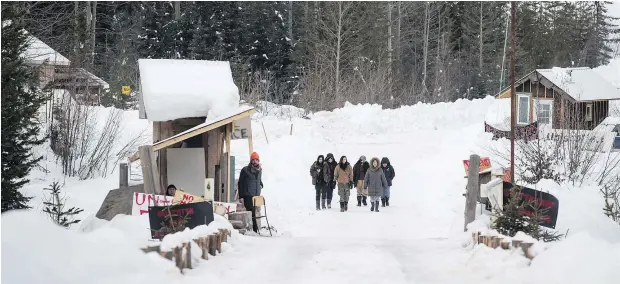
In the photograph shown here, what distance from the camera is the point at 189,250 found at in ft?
28.3

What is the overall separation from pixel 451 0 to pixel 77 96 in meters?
43.5

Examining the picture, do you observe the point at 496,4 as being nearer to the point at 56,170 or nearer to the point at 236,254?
the point at 56,170

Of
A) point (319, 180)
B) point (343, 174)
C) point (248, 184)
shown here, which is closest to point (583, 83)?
point (343, 174)

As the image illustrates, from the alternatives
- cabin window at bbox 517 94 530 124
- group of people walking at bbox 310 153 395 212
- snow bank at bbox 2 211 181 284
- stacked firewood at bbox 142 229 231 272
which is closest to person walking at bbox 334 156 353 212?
group of people walking at bbox 310 153 395 212

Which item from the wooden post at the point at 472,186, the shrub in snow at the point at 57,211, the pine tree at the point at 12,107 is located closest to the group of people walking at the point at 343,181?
the wooden post at the point at 472,186

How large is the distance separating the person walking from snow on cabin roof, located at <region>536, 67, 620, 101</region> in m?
19.9

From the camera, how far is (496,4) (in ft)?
201

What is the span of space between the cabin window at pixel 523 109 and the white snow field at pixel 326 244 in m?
11.5

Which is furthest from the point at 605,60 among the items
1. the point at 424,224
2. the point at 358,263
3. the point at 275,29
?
the point at 358,263

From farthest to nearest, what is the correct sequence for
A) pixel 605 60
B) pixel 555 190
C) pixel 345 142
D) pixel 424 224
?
pixel 605 60, pixel 345 142, pixel 424 224, pixel 555 190

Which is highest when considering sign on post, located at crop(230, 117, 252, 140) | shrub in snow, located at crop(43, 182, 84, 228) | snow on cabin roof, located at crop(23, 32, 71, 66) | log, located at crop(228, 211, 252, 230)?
snow on cabin roof, located at crop(23, 32, 71, 66)

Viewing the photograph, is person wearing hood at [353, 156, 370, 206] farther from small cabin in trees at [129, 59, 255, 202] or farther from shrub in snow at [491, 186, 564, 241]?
shrub in snow at [491, 186, 564, 241]

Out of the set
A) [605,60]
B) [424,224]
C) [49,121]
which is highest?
[605,60]

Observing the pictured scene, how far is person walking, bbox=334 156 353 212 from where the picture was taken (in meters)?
21.0
